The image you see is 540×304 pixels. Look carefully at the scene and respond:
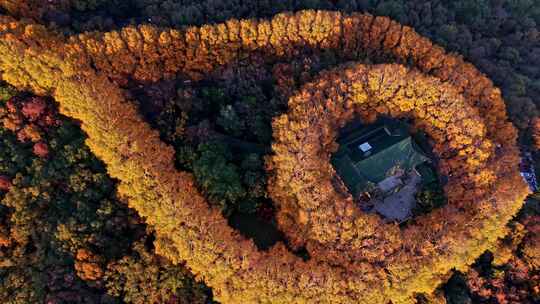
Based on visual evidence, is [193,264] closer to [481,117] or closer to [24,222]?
[24,222]

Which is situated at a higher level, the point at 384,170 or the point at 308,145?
the point at 308,145

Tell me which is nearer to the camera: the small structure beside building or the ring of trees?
the ring of trees

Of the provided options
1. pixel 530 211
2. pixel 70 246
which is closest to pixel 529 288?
pixel 530 211

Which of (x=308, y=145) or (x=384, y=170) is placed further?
(x=384, y=170)

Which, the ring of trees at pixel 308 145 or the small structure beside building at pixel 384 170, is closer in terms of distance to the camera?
the ring of trees at pixel 308 145
